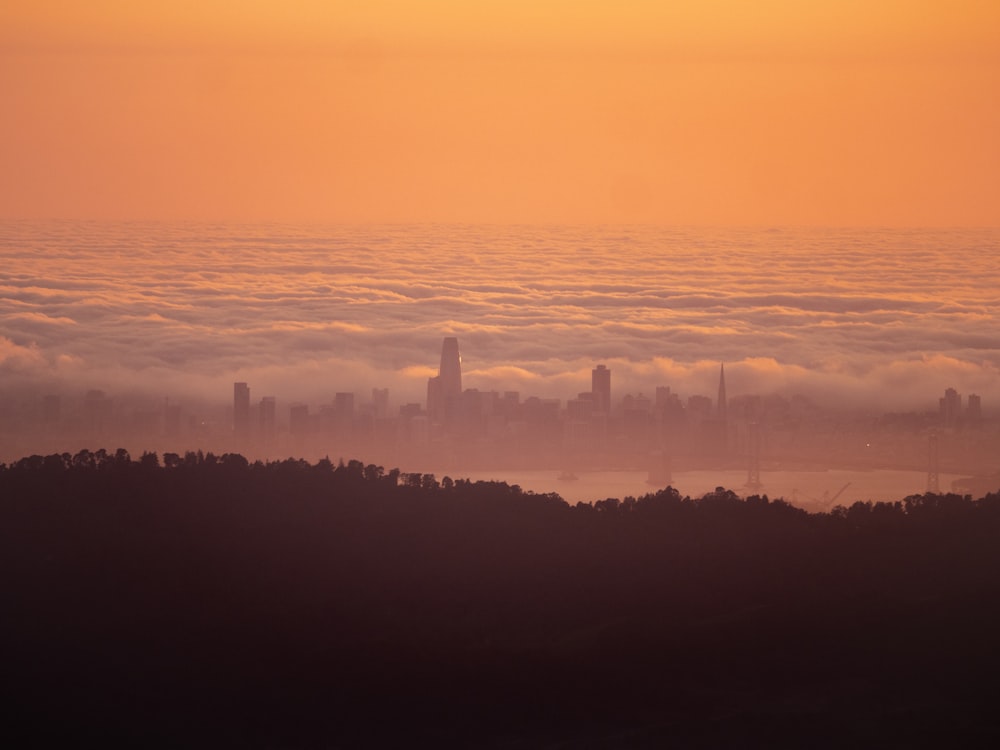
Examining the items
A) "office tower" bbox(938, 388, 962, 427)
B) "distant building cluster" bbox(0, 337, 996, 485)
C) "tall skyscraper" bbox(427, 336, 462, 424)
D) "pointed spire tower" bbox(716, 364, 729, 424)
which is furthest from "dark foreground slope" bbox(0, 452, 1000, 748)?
"pointed spire tower" bbox(716, 364, 729, 424)

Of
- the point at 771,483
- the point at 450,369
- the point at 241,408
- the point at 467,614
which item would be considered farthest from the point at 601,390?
the point at 467,614

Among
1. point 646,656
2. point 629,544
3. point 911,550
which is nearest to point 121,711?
point 646,656

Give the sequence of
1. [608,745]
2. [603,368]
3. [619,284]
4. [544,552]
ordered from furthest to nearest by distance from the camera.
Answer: [619,284]
[603,368]
[544,552]
[608,745]

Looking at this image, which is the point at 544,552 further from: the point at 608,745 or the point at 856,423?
the point at 856,423

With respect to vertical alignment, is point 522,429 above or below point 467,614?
above

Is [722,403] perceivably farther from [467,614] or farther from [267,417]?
[467,614]

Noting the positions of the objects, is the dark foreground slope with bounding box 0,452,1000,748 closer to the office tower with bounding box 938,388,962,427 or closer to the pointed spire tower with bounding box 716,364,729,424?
the office tower with bounding box 938,388,962,427
